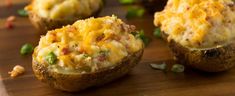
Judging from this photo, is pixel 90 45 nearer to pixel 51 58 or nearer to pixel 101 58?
pixel 101 58

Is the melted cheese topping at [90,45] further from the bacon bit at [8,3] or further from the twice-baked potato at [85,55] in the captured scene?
the bacon bit at [8,3]

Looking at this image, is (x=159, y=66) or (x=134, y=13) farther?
(x=134, y=13)

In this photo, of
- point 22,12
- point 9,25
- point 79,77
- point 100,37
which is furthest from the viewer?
point 22,12

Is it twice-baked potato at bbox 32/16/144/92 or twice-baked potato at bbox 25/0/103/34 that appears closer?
twice-baked potato at bbox 32/16/144/92

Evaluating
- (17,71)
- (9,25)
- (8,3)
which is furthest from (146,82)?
(8,3)

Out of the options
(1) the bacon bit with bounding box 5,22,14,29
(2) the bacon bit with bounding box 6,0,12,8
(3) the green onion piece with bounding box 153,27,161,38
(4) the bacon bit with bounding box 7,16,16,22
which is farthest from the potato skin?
(2) the bacon bit with bounding box 6,0,12,8

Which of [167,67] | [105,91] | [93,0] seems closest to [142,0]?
[93,0]

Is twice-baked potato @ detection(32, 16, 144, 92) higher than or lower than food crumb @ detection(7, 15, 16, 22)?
lower

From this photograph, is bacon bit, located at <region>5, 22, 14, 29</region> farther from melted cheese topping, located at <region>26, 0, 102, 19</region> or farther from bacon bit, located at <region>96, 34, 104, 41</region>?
bacon bit, located at <region>96, 34, 104, 41</region>

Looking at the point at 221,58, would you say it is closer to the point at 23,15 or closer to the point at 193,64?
the point at 193,64
